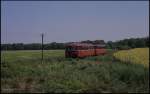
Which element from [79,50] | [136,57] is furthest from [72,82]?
[79,50]

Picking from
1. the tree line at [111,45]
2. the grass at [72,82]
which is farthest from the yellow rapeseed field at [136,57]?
the tree line at [111,45]

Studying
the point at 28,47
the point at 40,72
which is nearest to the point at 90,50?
the point at 40,72

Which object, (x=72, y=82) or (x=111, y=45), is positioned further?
(x=111, y=45)

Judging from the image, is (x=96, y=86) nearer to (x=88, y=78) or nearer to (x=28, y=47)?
(x=88, y=78)

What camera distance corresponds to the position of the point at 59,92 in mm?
13125

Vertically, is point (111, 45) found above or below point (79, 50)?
above

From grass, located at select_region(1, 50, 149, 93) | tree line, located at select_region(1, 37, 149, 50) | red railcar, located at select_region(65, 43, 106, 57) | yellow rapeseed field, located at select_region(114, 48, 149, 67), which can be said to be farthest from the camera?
tree line, located at select_region(1, 37, 149, 50)

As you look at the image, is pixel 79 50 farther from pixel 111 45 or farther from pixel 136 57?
pixel 111 45

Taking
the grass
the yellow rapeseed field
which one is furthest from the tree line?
the grass

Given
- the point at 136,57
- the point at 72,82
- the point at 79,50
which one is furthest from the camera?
the point at 79,50

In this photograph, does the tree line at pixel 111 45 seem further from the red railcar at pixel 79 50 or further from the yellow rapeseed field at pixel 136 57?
the yellow rapeseed field at pixel 136 57

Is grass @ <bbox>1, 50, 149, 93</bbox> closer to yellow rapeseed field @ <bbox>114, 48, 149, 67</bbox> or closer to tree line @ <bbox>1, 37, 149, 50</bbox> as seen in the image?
yellow rapeseed field @ <bbox>114, 48, 149, 67</bbox>

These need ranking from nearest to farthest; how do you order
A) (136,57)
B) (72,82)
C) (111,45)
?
1. (72,82)
2. (136,57)
3. (111,45)

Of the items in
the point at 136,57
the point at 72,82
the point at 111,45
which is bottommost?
the point at 72,82
